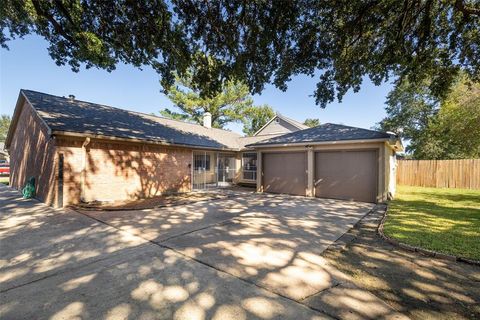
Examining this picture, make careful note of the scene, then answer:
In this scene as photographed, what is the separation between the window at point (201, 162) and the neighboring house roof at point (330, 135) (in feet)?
13.8

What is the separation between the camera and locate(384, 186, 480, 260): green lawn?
442cm

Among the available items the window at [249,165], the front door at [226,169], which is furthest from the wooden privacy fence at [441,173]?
the front door at [226,169]

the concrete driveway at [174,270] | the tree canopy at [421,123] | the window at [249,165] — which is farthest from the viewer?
the tree canopy at [421,123]

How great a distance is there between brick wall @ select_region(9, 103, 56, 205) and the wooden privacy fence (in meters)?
21.0

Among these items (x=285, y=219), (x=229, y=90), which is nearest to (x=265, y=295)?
(x=285, y=219)

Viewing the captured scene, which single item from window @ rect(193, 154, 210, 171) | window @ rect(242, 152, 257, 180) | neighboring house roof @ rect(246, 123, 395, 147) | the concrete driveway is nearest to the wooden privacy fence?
neighboring house roof @ rect(246, 123, 395, 147)

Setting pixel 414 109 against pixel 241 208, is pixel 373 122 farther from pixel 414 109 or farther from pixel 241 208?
pixel 241 208

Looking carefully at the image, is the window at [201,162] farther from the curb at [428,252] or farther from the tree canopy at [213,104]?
the tree canopy at [213,104]

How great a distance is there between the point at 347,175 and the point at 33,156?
14.5 metres

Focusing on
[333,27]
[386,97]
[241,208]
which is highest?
[386,97]

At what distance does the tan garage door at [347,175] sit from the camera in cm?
990

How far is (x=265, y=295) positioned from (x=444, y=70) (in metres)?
9.49

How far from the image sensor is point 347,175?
10.5m

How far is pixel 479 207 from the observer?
27.3 feet
